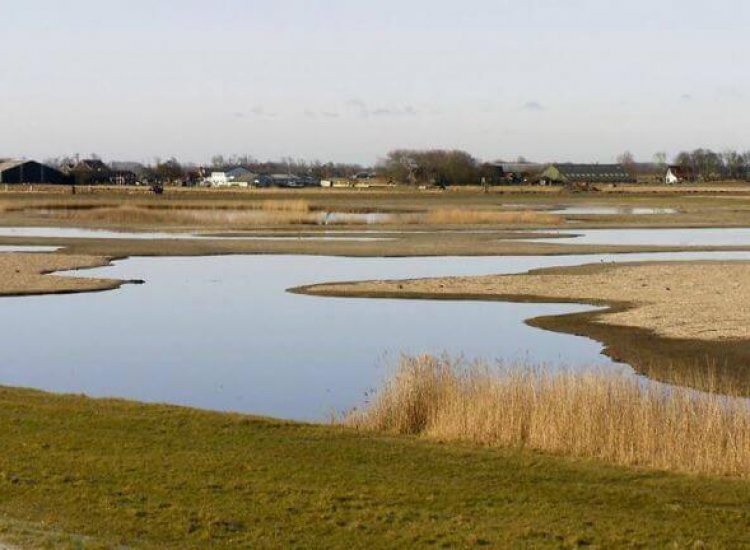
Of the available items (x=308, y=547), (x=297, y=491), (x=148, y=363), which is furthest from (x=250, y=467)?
(x=148, y=363)

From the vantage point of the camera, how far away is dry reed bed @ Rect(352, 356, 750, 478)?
51.1 ft

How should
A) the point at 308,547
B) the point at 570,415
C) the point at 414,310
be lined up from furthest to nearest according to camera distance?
1. the point at 414,310
2. the point at 570,415
3. the point at 308,547

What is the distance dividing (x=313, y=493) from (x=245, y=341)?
54.9 feet

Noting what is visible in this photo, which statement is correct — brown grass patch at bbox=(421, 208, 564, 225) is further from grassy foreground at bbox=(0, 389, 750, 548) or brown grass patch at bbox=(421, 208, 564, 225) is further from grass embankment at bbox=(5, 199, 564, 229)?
grassy foreground at bbox=(0, 389, 750, 548)

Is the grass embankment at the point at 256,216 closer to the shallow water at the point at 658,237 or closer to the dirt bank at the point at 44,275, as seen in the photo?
the shallow water at the point at 658,237

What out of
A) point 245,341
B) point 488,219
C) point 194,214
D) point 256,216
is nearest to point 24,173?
point 194,214

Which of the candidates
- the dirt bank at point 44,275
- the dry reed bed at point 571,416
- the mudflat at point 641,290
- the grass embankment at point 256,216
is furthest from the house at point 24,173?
the dry reed bed at point 571,416

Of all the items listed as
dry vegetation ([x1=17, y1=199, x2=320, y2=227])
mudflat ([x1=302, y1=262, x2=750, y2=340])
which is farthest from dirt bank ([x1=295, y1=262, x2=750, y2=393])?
dry vegetation ([x1=17, y1=199, x2=320, y2=227])

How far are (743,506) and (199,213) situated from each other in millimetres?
87904

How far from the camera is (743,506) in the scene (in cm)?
1309

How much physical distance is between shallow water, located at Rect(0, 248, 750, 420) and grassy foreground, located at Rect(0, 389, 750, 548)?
4590 mm

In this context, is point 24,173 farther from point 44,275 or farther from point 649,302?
point 649,302

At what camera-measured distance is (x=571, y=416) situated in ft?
55.2

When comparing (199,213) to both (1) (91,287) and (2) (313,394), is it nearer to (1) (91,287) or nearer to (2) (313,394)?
(1) (91,287)
